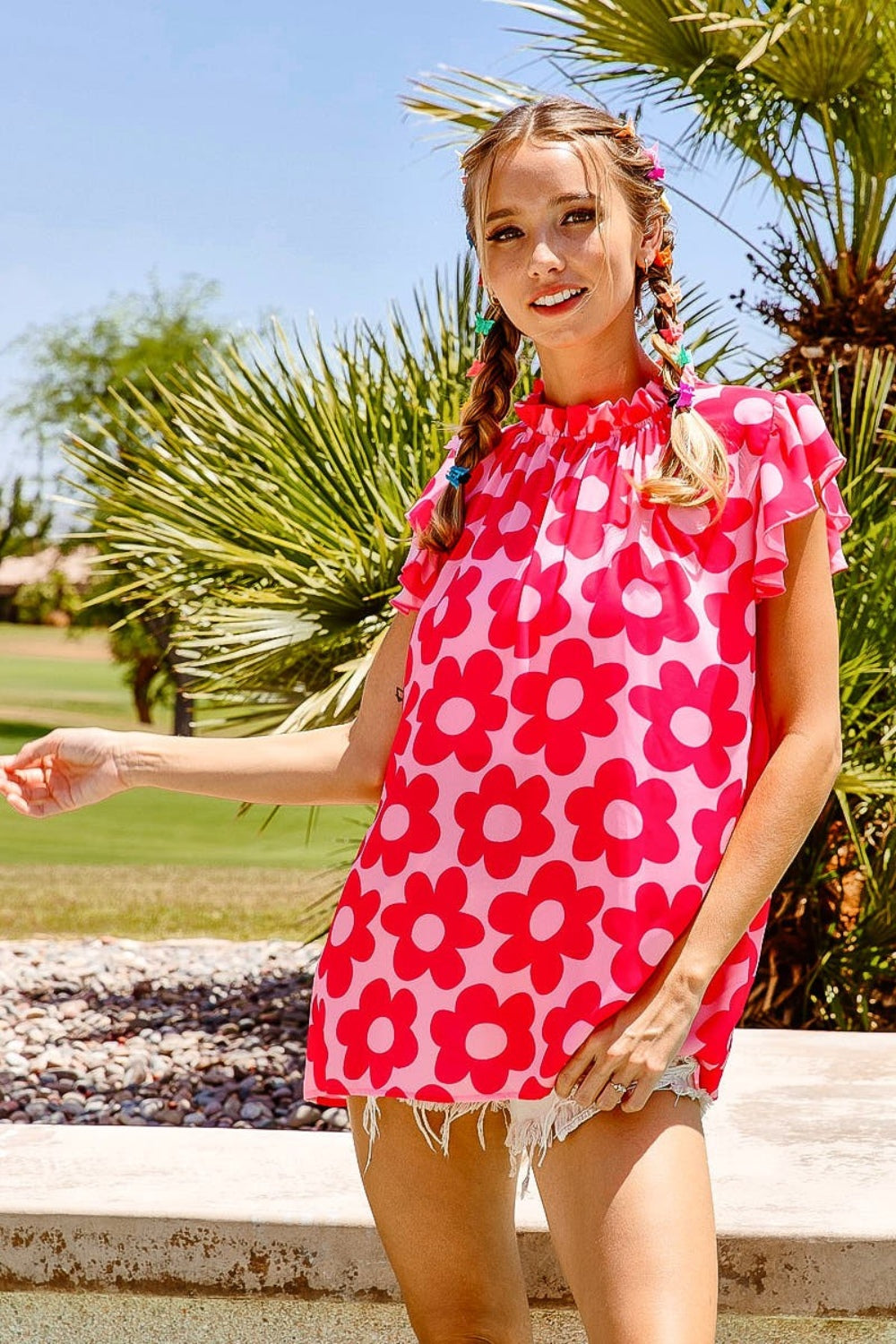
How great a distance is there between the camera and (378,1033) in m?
1.41

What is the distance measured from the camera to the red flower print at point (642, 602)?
1329 millimetres

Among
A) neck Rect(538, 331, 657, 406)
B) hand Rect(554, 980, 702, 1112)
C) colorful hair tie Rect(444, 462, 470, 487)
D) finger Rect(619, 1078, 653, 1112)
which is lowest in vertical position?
finger Rect(619, 1078, 653, 1112)

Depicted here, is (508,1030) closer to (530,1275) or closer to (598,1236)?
(598,1236)

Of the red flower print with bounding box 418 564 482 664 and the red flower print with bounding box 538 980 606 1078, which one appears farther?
the red flower print with bounding box 418 564 482 664

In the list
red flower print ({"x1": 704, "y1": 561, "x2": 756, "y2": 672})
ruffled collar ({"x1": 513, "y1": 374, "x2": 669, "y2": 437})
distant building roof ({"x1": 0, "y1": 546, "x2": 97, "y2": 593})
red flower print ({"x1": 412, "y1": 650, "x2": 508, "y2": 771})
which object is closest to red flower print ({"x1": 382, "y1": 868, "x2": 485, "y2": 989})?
red flower print ({"x1": 412, "y1": 650, "x2": 508, "y2": 771})

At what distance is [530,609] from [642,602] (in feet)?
0.35

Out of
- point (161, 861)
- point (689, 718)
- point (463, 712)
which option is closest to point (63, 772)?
point (463, 712)

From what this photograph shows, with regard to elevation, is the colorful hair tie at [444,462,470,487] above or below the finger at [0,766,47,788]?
above

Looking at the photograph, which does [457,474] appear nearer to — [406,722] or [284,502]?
[406,722]

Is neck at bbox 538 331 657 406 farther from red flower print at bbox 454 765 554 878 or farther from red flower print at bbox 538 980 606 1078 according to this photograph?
red flower print at bbox 538 980 606 1078

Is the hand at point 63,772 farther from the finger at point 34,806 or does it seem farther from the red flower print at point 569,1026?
the red flower print at point 569,1026

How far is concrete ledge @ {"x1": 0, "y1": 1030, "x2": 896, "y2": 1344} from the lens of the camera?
1825 mm

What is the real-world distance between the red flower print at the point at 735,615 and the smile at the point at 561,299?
0.97ft

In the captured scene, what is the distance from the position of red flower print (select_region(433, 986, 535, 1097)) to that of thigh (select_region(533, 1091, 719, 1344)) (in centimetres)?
8
